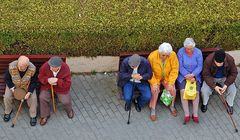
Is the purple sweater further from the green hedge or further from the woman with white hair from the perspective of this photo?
the green hedge

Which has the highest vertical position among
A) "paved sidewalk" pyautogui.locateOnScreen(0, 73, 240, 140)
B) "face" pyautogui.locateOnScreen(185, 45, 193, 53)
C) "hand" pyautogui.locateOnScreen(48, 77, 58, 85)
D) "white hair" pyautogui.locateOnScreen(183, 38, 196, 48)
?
"white hair" pyautogui.locateOnScreen(183, 38, 196, 48)

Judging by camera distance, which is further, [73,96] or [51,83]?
[73,96]

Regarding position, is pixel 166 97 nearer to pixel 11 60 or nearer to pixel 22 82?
pixel 22 82

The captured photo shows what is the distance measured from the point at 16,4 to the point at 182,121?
143 inches

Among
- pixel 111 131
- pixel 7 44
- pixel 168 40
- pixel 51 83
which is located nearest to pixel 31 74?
pixel 51 83

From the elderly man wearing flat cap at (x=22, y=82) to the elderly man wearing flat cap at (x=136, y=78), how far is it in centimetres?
146

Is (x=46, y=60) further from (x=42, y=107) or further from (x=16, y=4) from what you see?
(x=16, y=4)

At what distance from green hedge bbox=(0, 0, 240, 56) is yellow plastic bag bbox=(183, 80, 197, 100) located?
2.81ft

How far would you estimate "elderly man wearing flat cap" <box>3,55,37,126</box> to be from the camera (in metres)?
7.98

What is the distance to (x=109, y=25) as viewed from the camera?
8.76 metres

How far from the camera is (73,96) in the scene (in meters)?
8.95

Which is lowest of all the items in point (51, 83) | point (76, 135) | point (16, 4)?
point (76, 135)

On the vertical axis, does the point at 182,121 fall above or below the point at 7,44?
below

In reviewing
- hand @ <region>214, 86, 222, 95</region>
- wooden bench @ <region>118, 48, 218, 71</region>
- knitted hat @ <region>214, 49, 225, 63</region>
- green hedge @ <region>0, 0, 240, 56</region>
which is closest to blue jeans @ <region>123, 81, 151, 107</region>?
wooden bench @ <region>118, 48, 218, 71</region>
